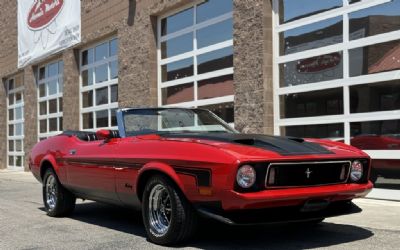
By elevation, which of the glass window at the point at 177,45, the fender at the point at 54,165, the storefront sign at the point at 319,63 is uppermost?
the glass window at the point at 177,45

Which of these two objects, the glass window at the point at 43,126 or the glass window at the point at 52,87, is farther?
the glass window at the point at 43,126

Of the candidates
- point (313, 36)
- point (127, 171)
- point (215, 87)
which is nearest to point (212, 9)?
point (215, 87)

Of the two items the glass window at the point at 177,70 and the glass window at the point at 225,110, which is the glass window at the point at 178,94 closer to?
the glass window at the point at 177,70

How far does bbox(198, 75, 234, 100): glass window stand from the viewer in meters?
11.6

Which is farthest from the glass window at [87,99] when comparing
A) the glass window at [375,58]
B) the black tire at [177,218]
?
the black tire at [177,218]

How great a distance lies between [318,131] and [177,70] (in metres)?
4.76

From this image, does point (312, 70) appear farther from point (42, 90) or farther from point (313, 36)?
point (42, 90)

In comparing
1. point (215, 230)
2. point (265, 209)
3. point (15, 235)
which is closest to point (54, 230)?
point (15, 235)

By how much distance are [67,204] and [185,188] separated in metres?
3.11

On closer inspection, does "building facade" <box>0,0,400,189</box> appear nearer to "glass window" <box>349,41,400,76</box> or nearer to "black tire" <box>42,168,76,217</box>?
"glass window" <box>349,41,400,76</box>

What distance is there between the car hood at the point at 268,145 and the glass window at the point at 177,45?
7.66 metres

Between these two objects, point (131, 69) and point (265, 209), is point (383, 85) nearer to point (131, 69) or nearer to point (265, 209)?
point (265, 209)

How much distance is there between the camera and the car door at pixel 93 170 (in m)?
6.16

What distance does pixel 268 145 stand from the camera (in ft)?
16.6
